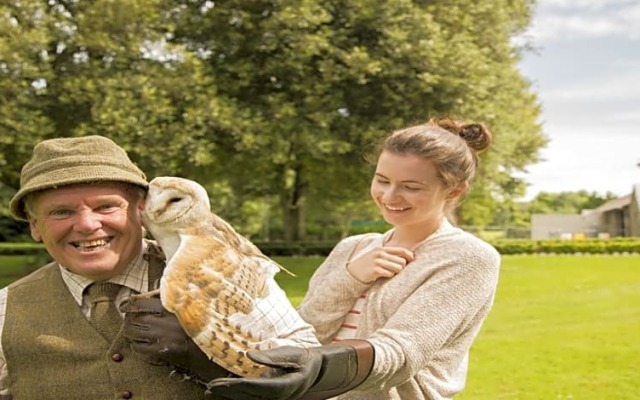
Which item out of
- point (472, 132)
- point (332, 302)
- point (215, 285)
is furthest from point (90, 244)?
point (472, 132)

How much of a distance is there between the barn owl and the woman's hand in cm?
30

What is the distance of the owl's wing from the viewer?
6.52 ft

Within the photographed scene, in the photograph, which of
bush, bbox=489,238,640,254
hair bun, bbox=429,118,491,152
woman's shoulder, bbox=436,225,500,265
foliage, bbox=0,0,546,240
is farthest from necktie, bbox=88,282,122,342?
bush, bbox=489,238,640,254

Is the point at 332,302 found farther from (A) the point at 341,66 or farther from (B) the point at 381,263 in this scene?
(A) the point at 341,66

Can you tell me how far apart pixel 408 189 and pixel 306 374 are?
733 millimetres

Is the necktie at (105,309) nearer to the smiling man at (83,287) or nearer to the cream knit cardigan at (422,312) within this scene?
the smiling man at (83,287)

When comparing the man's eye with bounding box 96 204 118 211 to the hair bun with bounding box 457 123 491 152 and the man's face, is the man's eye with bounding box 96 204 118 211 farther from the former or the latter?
the hair bun with bounding box 457 123 491 152

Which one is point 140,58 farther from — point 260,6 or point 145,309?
point 145,309

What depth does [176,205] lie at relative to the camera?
2074mm

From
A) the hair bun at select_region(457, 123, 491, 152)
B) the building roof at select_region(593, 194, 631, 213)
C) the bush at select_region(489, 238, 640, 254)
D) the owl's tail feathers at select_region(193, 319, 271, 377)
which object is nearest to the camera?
the owl's tail feathers at select_region(193, 319, 271, 377)

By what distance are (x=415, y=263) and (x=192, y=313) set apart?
0.69 m

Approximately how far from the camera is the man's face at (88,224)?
221 centimetres

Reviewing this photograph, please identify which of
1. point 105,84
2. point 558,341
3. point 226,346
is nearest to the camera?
point 226,346

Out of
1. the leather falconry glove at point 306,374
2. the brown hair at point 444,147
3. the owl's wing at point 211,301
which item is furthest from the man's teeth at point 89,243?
the brown hair at point 444,147
